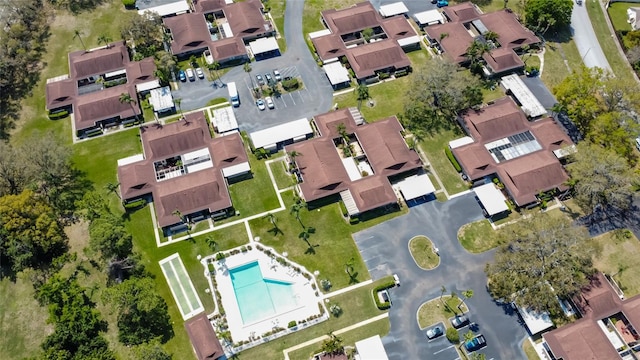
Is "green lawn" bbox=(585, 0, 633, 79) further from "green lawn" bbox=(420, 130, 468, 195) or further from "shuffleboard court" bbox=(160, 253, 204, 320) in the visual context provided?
"shuffleboard court" bbox=(160, 253, 204, 320)

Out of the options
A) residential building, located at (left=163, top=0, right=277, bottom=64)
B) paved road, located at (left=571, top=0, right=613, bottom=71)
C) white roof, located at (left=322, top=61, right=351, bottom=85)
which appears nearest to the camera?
white roof, located at (left=322, top=61, right=351, bottom=85)

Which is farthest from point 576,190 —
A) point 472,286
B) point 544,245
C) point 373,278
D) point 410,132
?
point 373,278

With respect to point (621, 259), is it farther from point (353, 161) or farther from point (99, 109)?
point (99, 109)

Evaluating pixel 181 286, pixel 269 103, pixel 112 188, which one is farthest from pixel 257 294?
pixel 269 103

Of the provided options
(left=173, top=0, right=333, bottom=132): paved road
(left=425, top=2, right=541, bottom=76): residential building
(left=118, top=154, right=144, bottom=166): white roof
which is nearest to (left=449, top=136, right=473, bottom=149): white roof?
(left=425, top=2, right=541, bottom=76): residential building

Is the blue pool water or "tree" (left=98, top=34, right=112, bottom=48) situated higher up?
"tree" (left=98, top=34, right=112, bottom=48)

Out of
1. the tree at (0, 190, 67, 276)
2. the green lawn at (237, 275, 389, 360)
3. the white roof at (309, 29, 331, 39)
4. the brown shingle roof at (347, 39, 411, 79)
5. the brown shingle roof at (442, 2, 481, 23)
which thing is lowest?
the green lawn at (237, 275, 389, 360)

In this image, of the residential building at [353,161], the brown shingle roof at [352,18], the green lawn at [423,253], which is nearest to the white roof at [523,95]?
the residential building at [353,161]
